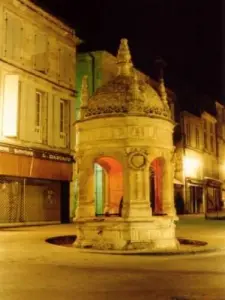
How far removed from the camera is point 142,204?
13914mm

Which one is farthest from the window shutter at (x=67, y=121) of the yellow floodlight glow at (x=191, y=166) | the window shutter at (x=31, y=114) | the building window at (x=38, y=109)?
the yellow floodlight glow at (x=191, y=166)

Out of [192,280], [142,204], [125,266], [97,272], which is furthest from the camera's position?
[142,204]

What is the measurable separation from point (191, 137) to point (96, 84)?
15.8 meters

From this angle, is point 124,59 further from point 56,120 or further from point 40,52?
point 56,120

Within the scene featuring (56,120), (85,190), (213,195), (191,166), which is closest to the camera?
(85,190)

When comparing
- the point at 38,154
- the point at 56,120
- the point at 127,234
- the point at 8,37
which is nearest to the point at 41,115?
the point at 56,120

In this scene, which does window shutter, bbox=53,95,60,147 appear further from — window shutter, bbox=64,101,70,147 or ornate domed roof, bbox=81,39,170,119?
ornate domed roof, bbox=81,39,170,119

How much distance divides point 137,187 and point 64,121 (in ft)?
50.8

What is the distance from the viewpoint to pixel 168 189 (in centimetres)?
1513

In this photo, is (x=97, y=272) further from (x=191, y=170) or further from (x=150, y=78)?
(x=191, y=170)

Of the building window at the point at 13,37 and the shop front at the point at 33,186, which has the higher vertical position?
the building window at the point at 13,37

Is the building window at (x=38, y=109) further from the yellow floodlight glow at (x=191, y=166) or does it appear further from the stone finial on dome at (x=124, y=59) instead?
the yellow floodlight glow at (x=191, y=166)

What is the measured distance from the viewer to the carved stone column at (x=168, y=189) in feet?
49.2

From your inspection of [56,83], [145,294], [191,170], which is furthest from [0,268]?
[191,170]
